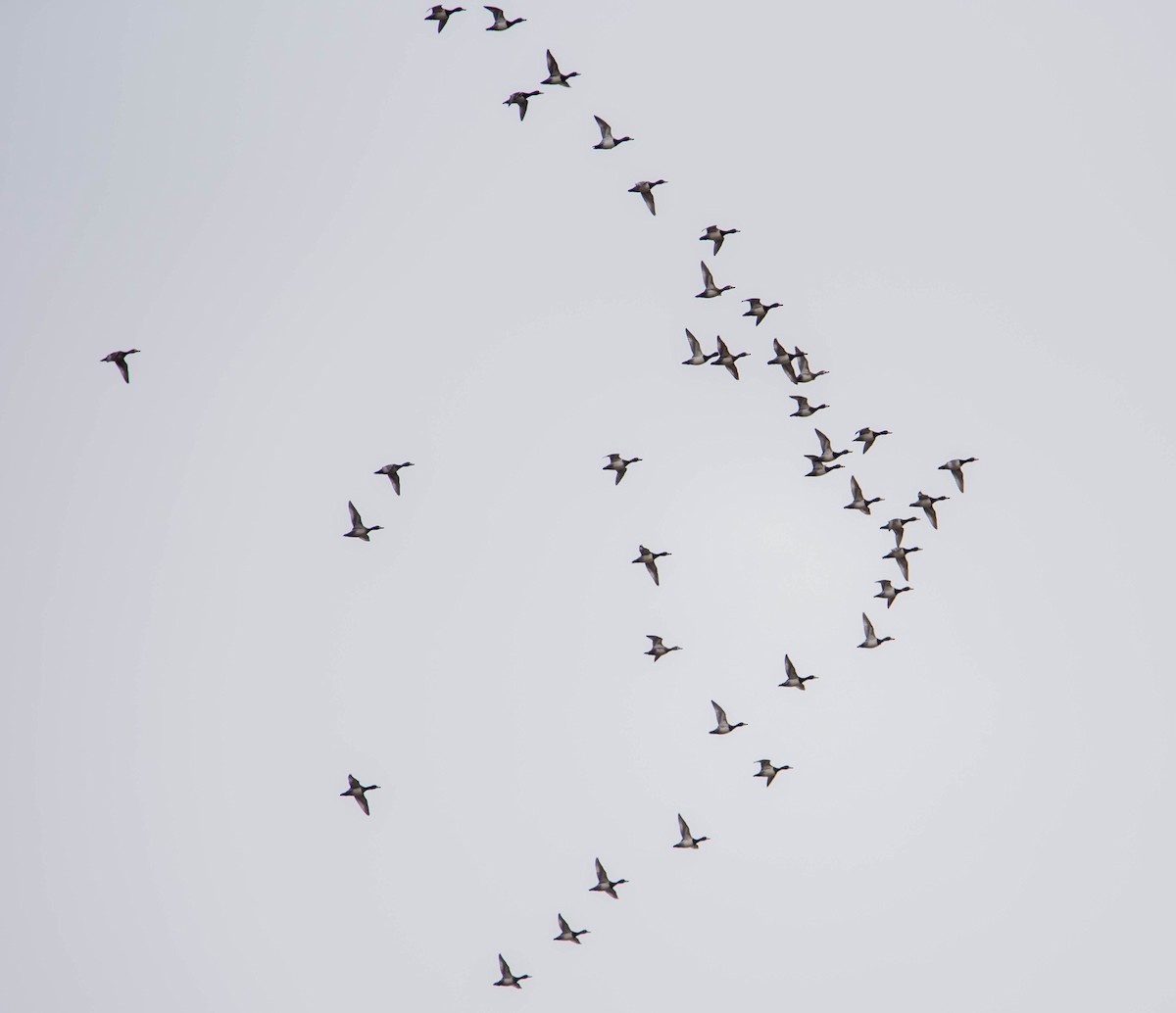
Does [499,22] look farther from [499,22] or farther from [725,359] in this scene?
[725,359]

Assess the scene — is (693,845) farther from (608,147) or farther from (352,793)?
(608,147)

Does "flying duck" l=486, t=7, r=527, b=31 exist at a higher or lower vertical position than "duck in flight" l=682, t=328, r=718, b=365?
higher

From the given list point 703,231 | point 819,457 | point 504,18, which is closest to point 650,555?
point 819,457

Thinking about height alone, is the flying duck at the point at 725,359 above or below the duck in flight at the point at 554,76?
below

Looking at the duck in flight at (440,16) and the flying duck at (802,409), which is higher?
the duck in flight at (440,16)

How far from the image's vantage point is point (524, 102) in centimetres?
8950

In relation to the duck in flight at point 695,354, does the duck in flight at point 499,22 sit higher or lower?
higher

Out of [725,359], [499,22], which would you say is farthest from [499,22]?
[725,359]

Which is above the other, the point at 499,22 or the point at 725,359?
the point at 499,22

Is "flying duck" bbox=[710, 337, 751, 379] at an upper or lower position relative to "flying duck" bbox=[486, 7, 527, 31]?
lower

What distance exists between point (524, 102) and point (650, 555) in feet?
80.1

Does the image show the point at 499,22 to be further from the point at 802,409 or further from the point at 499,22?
the point at 802,409

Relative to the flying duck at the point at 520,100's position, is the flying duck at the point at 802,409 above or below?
below

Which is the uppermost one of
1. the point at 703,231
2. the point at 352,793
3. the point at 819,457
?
the point at 703,231
